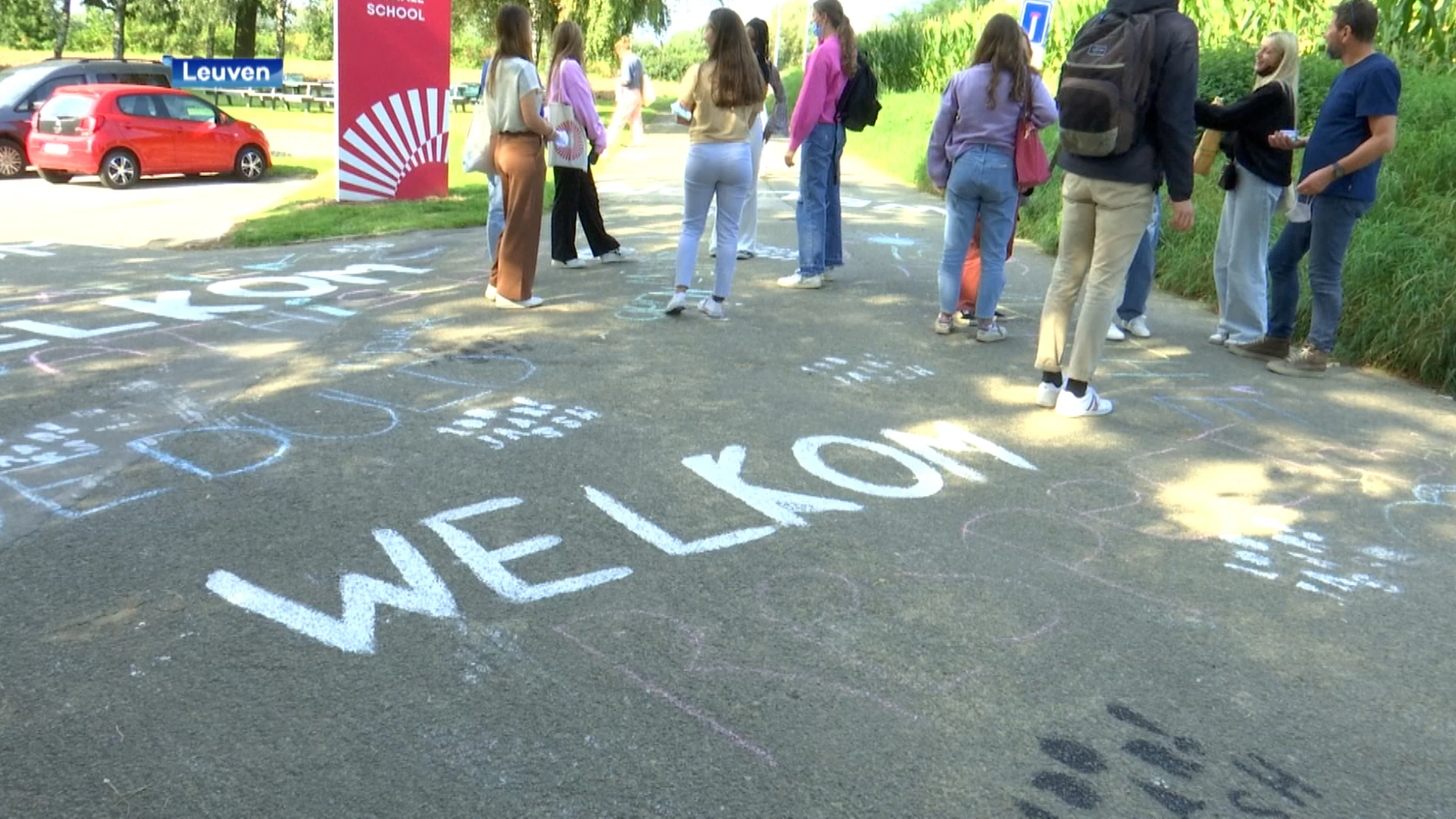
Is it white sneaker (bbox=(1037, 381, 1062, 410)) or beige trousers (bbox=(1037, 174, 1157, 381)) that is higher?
beige trousers (bbox=(1037, 174, 1157, 381))

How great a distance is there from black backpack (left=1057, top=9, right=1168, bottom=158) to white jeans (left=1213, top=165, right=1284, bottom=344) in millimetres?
1916

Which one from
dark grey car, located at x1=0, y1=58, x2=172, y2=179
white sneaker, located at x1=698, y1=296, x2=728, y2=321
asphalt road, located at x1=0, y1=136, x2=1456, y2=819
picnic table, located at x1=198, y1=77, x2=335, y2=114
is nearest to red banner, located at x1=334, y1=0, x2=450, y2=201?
asphalt road, located at x1=0, y1=136, x2=1456, y2=819

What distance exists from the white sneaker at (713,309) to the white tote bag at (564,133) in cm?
167

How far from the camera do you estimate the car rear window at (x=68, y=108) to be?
52.3 ft

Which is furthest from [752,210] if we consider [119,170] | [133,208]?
[119,170]

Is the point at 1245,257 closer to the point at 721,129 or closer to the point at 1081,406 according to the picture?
the point at 1081,406

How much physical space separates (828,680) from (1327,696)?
138cm

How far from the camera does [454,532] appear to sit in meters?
3.99

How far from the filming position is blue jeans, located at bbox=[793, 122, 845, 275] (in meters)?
8.09

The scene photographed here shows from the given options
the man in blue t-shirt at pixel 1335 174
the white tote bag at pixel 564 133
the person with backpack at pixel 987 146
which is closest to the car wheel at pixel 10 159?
the white tote bag at pixel 564 133

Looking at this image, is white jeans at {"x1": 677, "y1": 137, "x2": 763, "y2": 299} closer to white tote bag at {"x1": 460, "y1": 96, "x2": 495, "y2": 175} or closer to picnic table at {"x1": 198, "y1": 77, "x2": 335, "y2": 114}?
white tote bag at {"x1": 460, "y1": 96, "x2": 495, "y2": 175}

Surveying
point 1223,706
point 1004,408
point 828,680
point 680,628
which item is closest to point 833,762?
point 828,680

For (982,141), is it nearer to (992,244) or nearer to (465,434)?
(992,244)

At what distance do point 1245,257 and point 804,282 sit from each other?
2.96m
